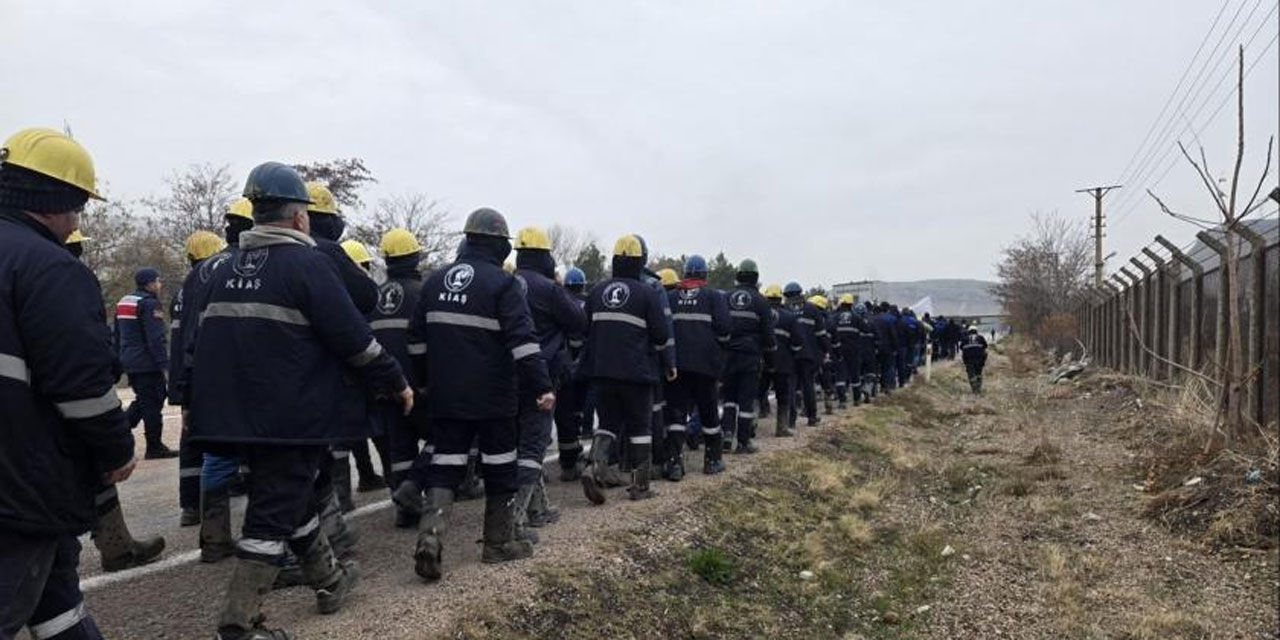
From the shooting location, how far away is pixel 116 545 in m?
4.95

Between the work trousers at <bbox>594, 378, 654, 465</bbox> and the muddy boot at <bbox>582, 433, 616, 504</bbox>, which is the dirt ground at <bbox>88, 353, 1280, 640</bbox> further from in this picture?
the work trousers at <bbox>594, 378, 654, 465</bbox>

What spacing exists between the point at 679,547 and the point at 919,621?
5.52 feet

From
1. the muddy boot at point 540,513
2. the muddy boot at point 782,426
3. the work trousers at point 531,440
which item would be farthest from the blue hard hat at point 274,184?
the muddy boot at point 782,426

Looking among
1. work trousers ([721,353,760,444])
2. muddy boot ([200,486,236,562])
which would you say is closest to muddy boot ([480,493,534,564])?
muddy boot ([200,486,236,562])

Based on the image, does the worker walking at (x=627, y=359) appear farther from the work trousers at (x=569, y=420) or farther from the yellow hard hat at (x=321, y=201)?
the yellow hard hat at (x=321, y=201)

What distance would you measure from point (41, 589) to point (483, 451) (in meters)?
2.39

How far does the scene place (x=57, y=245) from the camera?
111 inches

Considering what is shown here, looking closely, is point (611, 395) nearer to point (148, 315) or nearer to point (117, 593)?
point (117, 593)

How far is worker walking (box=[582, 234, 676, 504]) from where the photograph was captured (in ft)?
21.6

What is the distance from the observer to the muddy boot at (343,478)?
5785 millimetres

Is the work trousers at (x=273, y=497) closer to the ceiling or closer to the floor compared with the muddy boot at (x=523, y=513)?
closer to the ceiling

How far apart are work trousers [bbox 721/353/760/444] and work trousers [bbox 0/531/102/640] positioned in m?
7.08

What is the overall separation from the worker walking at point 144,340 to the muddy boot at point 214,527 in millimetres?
2605

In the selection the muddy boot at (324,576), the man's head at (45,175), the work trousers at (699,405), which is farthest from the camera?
the work trousers at (699,405)
